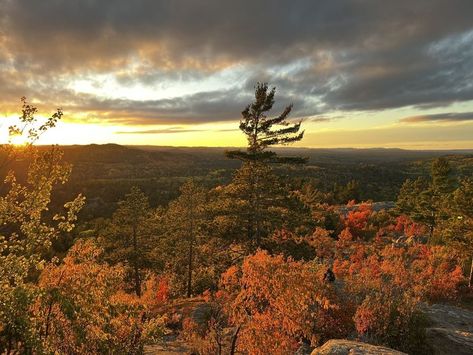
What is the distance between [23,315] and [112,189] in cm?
12448

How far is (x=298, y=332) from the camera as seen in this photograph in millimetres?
14562

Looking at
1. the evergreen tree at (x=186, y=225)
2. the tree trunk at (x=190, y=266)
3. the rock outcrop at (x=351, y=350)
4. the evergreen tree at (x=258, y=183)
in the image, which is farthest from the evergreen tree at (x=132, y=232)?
the rock outcrop at (x=351, y=350)

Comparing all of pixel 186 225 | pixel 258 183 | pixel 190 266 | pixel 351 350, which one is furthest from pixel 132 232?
pixel 351 350

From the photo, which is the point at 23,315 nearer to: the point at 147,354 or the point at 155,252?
the point at 147,354

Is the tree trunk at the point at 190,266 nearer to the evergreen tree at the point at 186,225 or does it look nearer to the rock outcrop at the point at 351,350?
the evergreen tree at the point at 186,225

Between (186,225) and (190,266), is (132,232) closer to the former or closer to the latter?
(186,225)

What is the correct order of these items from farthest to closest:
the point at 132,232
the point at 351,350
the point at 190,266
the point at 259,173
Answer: the point at 190,266
the point at 132,232
the point at 259,173
the point at 351,350

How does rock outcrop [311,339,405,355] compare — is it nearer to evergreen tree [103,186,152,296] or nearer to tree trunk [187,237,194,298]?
tree trunk [187,237,194,298]

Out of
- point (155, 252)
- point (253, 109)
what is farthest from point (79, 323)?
point (155, 252)

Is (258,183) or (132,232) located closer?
(258,183)

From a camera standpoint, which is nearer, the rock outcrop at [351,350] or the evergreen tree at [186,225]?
the rock outcrop at [351,350]

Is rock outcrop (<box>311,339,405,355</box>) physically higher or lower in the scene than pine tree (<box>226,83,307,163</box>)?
lower

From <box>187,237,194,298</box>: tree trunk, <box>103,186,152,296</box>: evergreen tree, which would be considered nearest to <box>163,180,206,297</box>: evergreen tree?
<box>187,237,194,298</box>: tree trunk

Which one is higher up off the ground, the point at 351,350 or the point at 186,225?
the point at 351,350
